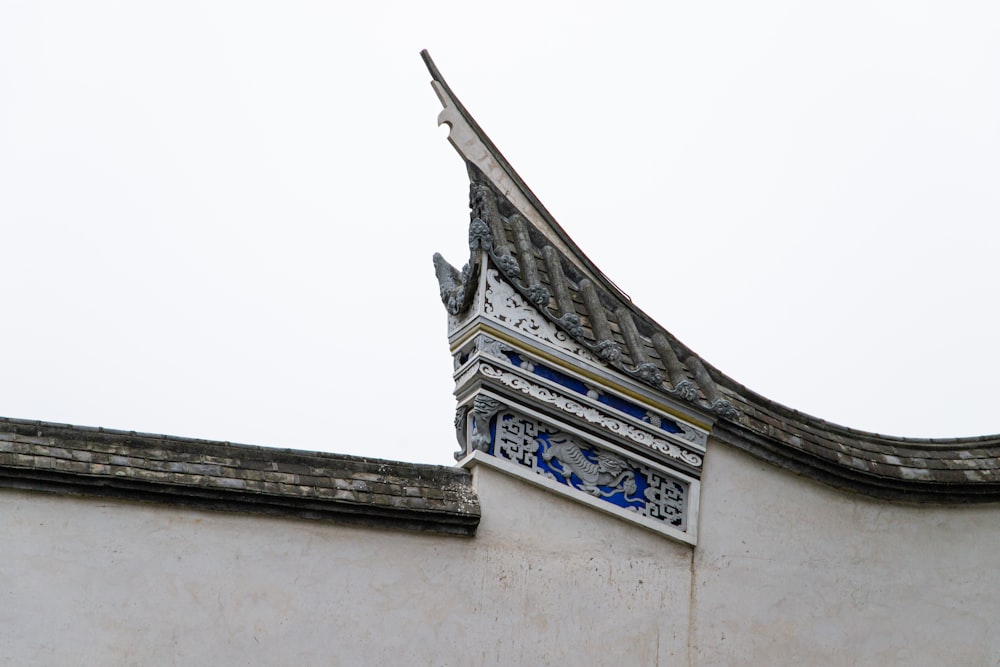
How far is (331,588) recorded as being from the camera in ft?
22.5

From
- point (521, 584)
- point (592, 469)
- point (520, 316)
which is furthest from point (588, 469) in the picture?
point (520, 316)

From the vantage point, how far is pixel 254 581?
6758 millimetres

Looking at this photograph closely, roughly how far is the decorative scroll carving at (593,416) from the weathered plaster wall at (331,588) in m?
0.42

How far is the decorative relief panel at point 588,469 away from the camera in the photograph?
7.29 metres

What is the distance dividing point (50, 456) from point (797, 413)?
3.79 meters

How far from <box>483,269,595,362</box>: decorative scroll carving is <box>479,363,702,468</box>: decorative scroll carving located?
244 mm

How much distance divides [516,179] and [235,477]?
2.60m

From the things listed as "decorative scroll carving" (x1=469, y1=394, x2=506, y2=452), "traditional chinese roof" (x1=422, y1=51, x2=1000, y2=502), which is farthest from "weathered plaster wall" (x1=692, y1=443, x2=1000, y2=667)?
"decorative scroll carving" (x1=469, y1=394, x2=506, y2=452)

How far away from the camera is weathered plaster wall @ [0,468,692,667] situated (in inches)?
256

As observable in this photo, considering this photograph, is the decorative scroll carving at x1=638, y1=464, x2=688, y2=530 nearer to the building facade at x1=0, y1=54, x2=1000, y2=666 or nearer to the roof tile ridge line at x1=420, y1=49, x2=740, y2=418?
the building facade at x1=0, y1=54, x2=1000, y2=666

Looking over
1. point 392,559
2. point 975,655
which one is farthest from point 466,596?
point 975,655

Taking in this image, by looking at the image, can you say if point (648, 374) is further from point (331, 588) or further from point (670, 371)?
point (331, 588)

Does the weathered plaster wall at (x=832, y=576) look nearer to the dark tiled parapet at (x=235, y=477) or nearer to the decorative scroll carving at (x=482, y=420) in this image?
the decorative scroll carving at (x=482, y=420)

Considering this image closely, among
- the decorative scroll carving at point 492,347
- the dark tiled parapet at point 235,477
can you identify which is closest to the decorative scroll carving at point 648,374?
the decorative scroll carving at point 492,347
